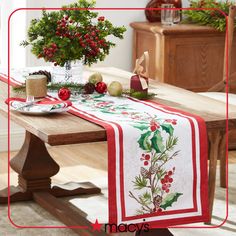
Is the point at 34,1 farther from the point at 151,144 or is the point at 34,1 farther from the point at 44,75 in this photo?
the point at 151,144

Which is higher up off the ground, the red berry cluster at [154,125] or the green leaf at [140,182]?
the red berry cluster at [154,125]

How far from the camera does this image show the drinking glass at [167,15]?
560cm

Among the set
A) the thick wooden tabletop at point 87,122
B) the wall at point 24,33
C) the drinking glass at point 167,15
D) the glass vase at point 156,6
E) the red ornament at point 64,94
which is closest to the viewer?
the thick wooden tabletop at point 87,122

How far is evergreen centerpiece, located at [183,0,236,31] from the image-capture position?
5566mm

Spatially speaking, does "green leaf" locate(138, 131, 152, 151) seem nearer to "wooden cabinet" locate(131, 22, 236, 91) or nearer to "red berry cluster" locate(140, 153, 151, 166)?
"red berry cluster" locate(140, 153, 151, 166)

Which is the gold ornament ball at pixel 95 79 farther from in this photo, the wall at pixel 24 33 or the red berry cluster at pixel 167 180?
the wall at pixel 24 33

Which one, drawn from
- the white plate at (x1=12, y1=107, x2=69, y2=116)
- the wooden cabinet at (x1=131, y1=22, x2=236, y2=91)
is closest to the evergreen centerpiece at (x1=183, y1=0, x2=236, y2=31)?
the wooden cabinet at (x1=131, y1=22, x2=236, y2=91)

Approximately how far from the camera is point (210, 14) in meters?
5.62

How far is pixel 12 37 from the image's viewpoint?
222 inches

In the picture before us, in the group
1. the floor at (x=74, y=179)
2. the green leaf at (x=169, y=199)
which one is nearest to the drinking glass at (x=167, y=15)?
the floor at (x=74, y=179)

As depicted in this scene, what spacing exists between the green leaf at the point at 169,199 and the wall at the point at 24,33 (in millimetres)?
2415

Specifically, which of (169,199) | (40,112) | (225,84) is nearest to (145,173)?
(169,199)

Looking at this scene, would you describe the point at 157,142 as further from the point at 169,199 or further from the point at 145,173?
the point at 169,199

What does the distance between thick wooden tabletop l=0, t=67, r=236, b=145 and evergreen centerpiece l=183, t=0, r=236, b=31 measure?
5.04 feet
